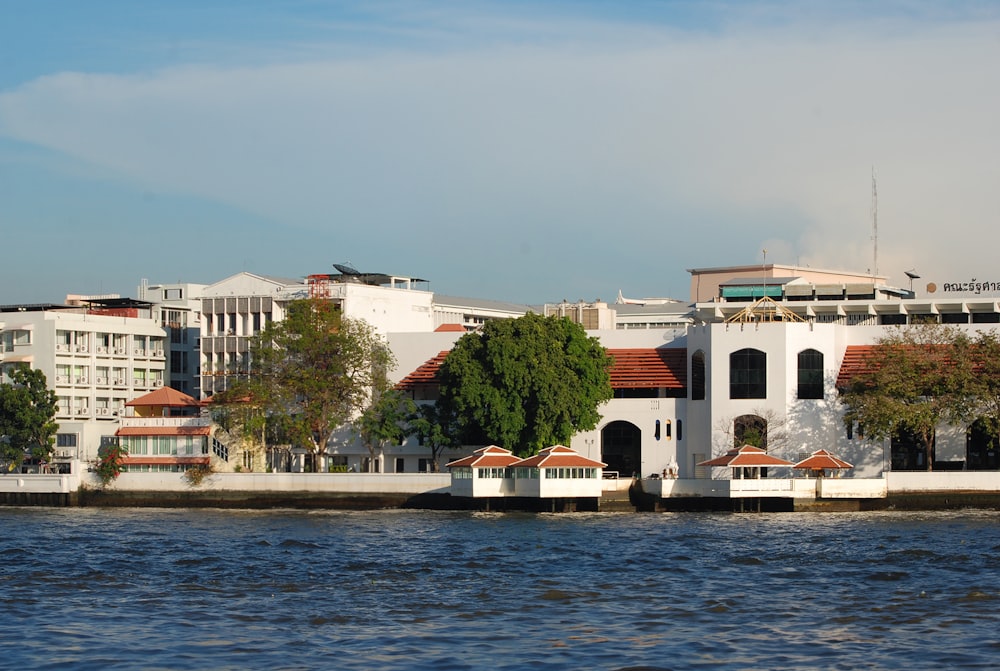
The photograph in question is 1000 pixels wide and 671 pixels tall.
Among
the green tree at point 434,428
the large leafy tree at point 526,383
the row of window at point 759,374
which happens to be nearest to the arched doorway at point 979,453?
the row of window at point 759,374

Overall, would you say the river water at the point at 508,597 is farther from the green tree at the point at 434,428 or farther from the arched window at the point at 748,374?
the green tree at the point at 434,428

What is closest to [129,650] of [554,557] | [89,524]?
[554,557]

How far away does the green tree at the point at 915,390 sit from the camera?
7419cm

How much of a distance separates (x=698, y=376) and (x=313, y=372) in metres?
22.2

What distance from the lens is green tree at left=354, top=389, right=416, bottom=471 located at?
85.9 metres

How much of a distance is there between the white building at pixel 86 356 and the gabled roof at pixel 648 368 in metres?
31.2

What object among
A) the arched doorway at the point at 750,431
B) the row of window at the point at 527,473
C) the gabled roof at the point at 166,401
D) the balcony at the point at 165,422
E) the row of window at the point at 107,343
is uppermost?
the row of window at the point at 107,343

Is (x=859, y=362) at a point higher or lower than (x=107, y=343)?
lower

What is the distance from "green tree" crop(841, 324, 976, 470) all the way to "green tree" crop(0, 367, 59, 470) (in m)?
49.1

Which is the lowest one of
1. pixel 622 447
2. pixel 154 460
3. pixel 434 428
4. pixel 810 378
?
pixel 154 460

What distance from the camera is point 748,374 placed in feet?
267

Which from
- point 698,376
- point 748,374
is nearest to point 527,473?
point 698,376

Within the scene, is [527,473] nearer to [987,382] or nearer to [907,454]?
[907,454]

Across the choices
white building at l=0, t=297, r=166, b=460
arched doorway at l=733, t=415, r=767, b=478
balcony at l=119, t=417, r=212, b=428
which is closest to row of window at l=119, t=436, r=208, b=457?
balcony at l=119, t=417, r=212, b=428
